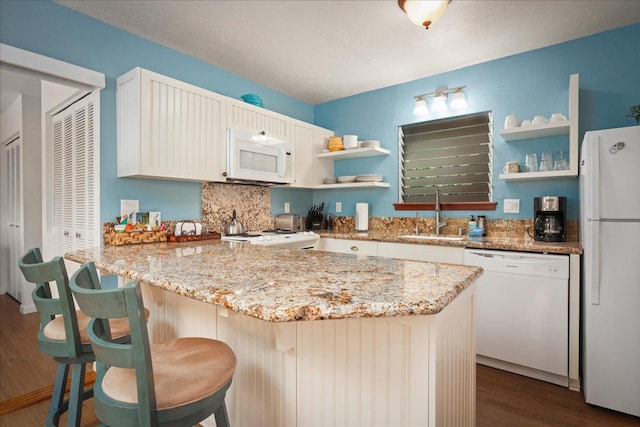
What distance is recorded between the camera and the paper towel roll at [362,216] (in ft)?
11.7

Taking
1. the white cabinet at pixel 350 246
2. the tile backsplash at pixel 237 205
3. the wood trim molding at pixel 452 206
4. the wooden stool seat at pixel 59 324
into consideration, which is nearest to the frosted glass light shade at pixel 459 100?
the wood trim molding at pixel 452 206

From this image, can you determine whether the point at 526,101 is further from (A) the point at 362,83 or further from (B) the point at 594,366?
(B) the point at 594,366

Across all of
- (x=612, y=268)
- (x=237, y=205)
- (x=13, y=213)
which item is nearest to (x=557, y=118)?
(x=612, y=268)

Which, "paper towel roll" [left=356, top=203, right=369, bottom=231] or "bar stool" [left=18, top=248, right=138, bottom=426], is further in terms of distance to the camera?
"paper towel roll" [left=356, top=203, right=369, bottom=231]

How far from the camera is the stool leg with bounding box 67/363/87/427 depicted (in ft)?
4.45

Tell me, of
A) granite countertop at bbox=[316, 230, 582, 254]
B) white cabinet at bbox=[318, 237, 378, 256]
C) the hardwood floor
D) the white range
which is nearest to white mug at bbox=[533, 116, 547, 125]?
granite countertop at bbox=[316, 230, 582, 254]

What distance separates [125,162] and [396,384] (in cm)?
221

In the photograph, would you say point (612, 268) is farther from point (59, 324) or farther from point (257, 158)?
point (59, 324)

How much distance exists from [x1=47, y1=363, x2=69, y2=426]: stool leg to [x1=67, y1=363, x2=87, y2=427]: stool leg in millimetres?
180

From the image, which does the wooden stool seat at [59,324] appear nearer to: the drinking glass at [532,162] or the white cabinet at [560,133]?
the white cabinet at [560,133]

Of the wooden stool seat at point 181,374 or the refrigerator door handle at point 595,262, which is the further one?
the refrigerator door handle at point 595,262

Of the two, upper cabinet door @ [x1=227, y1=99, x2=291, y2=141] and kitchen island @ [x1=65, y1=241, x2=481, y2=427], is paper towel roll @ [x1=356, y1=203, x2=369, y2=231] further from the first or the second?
kitchen island @ [x1=65, y1=241, x2=481, y2=427]

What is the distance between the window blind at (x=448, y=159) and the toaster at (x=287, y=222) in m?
1.18

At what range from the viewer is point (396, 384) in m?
1.02
